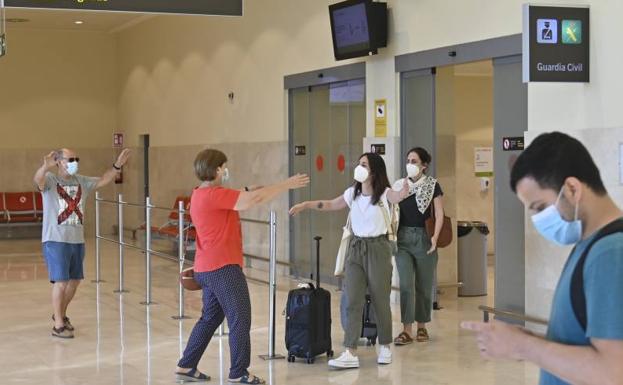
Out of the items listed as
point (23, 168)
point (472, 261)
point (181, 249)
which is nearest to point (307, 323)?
point (181, 249)

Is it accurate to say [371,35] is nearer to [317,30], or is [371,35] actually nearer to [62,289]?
[317,30]

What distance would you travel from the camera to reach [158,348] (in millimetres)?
8867

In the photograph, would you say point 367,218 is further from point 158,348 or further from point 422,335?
point 158,348

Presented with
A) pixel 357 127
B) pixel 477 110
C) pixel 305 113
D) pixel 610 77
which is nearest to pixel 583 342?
pixel 610 77

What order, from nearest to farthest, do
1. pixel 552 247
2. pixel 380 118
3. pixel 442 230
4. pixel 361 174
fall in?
1. pixel 361 174
2. pixel 552 247
3. pixel 442 230
4. pixel 380 118

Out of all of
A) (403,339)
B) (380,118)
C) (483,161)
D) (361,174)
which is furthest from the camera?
(483,161)

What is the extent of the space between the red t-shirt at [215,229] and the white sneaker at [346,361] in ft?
4.50

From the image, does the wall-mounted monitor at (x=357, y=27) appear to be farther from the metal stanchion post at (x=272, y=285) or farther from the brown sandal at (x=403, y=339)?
the metal stanchion post at (x=272, y=285)

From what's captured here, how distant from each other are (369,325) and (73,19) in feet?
48.1

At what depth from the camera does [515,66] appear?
378 inches

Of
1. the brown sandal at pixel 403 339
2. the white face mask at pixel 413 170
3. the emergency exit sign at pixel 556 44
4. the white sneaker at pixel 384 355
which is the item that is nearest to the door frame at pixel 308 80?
the white face mask at pixel 413 170

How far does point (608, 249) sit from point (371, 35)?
9639 mm

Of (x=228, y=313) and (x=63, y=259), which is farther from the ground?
(x=63, y=259)

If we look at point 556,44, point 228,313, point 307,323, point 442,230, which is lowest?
point 307,323
